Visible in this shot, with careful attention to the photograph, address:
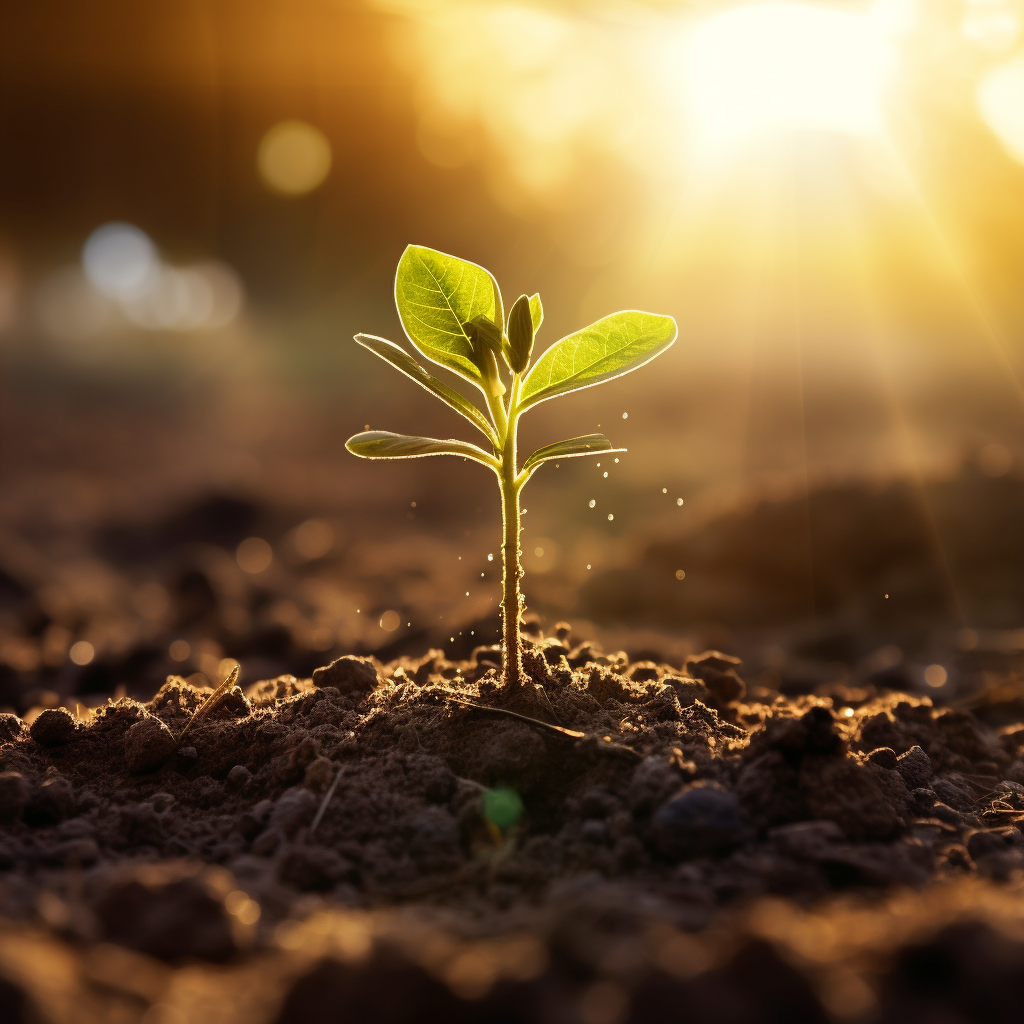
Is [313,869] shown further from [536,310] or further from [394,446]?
[536,310]

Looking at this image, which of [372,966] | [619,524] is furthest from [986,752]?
[619,524]

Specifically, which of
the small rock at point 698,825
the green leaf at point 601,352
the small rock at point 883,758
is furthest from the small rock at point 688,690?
the green leaf at point 601,352

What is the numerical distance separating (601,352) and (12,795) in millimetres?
1592

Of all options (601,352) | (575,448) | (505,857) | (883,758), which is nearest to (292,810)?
(505,857)

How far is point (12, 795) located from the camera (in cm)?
169

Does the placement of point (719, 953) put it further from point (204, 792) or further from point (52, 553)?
point (52, 553)

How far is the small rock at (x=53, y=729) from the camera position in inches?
83.8

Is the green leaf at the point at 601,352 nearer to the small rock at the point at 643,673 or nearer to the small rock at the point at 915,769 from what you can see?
the small rock at the point at 643,673

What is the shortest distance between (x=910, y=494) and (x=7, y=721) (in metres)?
5.00

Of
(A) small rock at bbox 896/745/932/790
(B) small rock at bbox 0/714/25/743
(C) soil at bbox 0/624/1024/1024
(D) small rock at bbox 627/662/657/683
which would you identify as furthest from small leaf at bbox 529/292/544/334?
(B) small rock at bbox 0/714/25/743

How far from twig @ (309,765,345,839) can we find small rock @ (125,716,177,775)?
52 centimetres

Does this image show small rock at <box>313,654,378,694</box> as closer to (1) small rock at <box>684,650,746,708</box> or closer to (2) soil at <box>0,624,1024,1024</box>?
(2) soil at <box>0,624,1024,1024</box>

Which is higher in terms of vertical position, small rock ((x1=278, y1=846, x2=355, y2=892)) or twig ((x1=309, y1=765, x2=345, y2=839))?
twig ((x1=309, y1=765, x2=345, y2=839))

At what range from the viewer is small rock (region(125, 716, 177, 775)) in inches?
79.0
